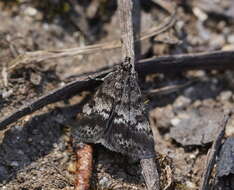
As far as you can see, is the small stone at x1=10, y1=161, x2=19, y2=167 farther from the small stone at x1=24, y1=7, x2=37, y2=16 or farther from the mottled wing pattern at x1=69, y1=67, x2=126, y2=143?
the small stone at x1=24, y1=7, x2=37, y2=16

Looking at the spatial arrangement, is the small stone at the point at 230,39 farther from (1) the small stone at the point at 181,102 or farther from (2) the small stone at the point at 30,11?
(2) the small stone at the point at 30,11

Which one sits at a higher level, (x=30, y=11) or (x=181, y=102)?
(x=30, y=11)

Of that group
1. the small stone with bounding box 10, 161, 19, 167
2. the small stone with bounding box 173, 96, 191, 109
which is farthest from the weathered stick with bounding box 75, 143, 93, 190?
the small stone with bounding box 173, 96, 191, 109

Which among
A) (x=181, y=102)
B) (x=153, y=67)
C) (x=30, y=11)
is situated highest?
(x=30, y=11)

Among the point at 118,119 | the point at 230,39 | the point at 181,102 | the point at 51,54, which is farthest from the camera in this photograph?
the point at 230,39

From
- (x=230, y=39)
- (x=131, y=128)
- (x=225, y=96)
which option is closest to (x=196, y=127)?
(x=225, y=96)

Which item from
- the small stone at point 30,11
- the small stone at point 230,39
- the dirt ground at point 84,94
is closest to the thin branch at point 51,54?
the dirt ground at point 84,94

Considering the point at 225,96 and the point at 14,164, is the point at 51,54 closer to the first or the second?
the point at 14,164
